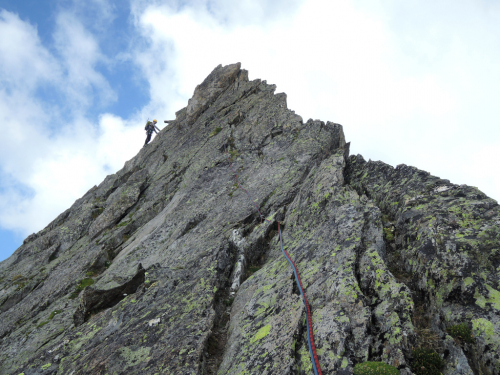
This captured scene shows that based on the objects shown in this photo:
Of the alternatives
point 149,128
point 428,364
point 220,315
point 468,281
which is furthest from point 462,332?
point 149,128

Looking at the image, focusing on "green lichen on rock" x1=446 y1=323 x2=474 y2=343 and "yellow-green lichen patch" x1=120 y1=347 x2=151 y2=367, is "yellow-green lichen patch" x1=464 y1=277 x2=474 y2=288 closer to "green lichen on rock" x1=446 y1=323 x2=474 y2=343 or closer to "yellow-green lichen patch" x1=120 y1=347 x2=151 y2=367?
"green lichen on rock" x1=446 y1=323 x2=474 y2=343

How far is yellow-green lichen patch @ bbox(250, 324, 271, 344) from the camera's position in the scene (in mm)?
8953

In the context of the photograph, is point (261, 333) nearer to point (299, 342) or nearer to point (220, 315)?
point (299, 342)

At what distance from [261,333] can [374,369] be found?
3.70m

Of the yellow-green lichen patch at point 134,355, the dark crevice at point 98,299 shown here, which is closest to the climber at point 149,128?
Result: the dark crevice at point 98,299

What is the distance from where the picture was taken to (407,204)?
1221 cm

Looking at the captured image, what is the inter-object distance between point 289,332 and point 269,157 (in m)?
15.8

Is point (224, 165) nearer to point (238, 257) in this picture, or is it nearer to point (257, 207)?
point (257, 207)

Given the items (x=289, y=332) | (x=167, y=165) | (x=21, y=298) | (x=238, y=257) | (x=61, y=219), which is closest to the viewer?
(x=289, y=332)

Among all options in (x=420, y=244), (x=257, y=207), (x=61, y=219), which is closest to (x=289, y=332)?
(x=420, y=244)

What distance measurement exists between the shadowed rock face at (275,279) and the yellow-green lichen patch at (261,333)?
45 millimetres

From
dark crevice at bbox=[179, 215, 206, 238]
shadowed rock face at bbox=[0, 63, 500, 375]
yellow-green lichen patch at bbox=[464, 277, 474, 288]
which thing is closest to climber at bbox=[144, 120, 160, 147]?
shadowed rock face at bbox=[0, 63, 500, 375]

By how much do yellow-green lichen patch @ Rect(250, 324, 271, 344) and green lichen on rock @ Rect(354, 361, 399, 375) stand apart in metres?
3.07

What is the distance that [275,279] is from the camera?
37.0 feet
